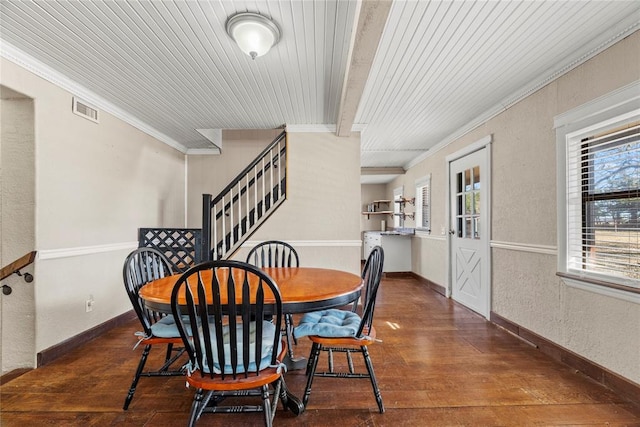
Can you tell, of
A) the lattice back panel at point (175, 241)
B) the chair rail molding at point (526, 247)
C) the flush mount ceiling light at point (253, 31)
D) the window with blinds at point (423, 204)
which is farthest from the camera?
the window with blinds at point (423, 204)

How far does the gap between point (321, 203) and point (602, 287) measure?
2.89m

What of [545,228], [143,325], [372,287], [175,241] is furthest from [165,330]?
[545,228]

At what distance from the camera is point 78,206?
109 inches

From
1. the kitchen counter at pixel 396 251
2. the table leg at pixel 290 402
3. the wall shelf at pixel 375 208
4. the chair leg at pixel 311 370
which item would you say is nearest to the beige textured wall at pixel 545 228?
the chair leg at pixel 311 370

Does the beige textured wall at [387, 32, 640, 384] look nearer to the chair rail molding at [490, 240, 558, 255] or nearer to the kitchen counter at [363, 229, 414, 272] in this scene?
the chair rail molding at [490, 240, 558, 255]

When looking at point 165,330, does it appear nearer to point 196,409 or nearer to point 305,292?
point 196,409

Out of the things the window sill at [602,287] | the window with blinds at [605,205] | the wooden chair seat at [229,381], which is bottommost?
the wooden chair seat at [229,381]

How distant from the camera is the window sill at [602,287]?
1894 millimetres

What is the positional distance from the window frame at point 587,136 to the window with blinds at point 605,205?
0.06 ft

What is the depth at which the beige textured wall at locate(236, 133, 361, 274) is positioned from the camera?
4.05 meters

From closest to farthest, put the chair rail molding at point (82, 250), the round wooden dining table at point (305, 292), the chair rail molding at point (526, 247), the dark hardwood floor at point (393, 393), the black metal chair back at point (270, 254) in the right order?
the round wooden dining table at point (305, 292) → the dark hardwood floor at point (393, 393) → the chair rail molding at point (82, 250) → the chair rail molding at point (526, 247) → the black metal chair back at point (270, 254)

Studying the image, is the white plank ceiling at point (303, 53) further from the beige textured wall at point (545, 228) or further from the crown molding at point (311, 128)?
the crown molding at point (311, 128)

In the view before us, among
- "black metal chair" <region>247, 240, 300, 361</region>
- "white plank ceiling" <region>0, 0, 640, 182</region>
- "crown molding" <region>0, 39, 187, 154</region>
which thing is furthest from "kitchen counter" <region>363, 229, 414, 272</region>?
"crown molding" <region>0, 39, 187, 154</region>

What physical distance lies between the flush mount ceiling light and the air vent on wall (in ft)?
6.00
